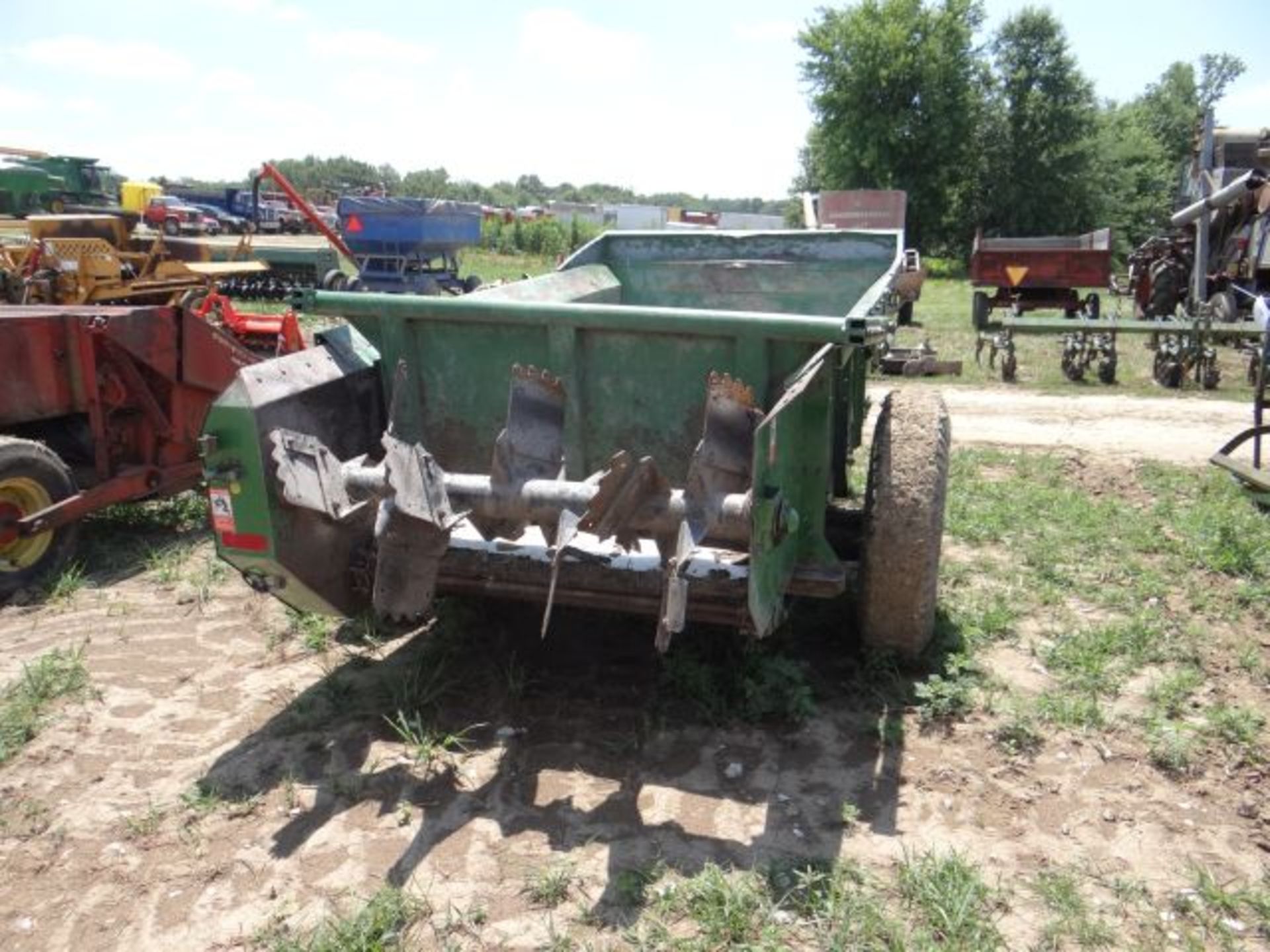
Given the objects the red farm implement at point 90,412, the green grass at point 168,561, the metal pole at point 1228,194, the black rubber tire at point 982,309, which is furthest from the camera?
the black rubber tire at point 982,309

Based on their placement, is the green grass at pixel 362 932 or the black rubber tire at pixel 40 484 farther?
the black rubber tire at pixel 40 484

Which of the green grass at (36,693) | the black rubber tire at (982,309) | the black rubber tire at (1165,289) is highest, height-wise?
the black rubber tire at (1165,289)

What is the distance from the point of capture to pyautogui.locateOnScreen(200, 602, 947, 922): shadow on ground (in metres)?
2.91

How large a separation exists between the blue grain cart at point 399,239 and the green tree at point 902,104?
23.8m

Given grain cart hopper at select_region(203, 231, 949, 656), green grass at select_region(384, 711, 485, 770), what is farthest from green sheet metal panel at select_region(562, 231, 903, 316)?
green grass at select_region(384, 711, 485, 770)

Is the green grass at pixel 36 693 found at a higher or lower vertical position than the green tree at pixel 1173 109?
lower

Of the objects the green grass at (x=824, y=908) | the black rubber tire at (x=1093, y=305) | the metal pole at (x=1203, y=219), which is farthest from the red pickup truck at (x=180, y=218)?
the green grass at (x=824, y=908)

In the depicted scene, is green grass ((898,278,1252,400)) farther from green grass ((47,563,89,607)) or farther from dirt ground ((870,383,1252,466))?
green grass ((47,563,89,607))

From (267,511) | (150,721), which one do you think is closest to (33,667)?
(150,721)

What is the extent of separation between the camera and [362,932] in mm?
2461

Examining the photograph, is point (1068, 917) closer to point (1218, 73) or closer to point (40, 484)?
point (40, 484)

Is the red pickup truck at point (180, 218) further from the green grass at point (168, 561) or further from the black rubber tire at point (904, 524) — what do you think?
the black rubber tire at point (904, 524)

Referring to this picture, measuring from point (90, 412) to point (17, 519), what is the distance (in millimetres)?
761

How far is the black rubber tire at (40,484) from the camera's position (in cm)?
474
